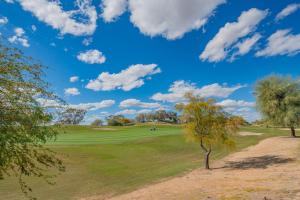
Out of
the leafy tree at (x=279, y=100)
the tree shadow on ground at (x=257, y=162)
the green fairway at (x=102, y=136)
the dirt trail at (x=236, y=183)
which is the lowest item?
the dirt trail at (x=236, y=183)

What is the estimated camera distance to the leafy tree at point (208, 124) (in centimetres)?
2759

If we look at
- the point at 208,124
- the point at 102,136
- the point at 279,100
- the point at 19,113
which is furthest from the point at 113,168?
the point at 279,100

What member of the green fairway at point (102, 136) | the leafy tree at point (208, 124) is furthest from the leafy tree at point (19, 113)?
the green fairway at point (102, 136)

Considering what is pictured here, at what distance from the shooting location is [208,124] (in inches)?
1091

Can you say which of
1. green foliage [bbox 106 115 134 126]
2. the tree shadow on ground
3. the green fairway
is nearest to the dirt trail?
the tree shadow on ground

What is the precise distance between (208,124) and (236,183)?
29.4 feet

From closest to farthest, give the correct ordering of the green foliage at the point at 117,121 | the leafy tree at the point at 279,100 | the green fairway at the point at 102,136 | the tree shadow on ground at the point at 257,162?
the tree shadow on ground at the point at 257,162 < the leafy tree at the point at 279,100 < the green fairway at the point at 102,136 < the green foliage at the point at 117,121

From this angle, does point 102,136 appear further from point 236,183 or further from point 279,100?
point 236,183

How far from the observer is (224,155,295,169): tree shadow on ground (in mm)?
26625

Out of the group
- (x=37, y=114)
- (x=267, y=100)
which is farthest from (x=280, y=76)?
(x=37, y=114)

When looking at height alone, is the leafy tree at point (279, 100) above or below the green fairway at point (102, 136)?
above

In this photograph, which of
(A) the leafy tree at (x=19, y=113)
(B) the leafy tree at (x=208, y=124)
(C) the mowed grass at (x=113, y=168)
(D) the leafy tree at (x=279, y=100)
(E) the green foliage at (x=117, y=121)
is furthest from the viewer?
(E) the green foliage at (x=117, y=121)

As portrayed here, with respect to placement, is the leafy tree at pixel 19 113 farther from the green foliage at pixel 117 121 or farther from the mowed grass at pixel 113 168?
the green foliage at pixel 117 121

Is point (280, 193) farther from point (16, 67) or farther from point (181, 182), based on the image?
point (16, 67)
